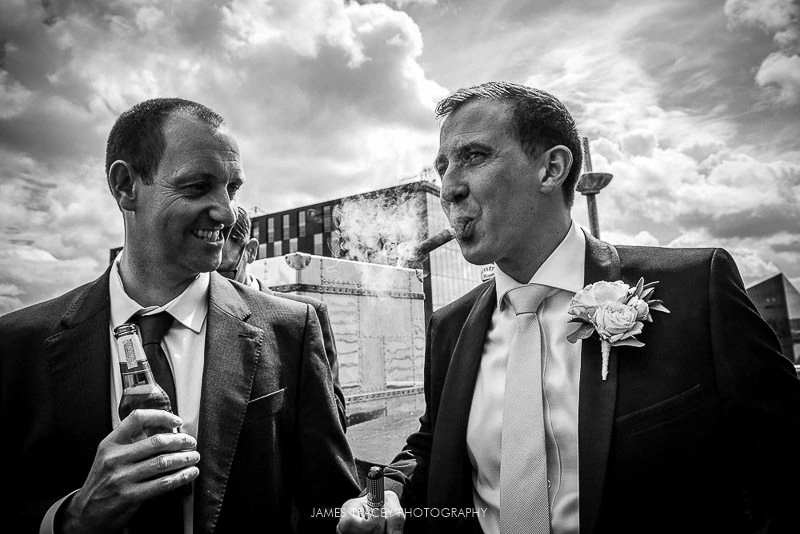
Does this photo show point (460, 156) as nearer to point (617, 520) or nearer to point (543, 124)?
point (543, 124)

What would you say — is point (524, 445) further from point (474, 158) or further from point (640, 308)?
point (474, 158)

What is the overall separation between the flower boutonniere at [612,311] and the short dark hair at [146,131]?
1.73 metres

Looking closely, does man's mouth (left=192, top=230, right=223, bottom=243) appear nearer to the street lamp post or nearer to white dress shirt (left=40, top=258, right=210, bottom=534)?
white dress shirt (left=40, top=258, right=210, bottom=534)

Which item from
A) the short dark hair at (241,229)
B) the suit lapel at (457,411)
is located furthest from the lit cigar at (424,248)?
the suit lapel at (457,411)

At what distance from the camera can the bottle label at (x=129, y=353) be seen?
1.45 m

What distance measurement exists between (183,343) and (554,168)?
1.87 meters

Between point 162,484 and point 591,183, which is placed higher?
point 591,183

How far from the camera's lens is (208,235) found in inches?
75.4

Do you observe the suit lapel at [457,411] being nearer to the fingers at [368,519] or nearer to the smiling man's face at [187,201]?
the fingers at [368,519]

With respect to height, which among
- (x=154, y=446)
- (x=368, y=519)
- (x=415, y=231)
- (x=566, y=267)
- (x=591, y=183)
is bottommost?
(x=368, y=519)

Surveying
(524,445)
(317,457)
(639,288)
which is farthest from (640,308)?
(317,457)

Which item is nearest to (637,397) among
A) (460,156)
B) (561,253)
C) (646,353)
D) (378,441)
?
(646,353)

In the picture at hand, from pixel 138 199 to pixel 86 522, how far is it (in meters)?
1.21

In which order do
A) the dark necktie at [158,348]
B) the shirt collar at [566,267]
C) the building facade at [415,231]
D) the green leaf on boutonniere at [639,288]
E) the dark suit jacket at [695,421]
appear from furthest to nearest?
the building facade at [415,231] → the shirt collar at [566,267] → the green leaf on boutonniere at [639,288] → the dark necktie at [158,348] → the dark suit jacket at [695,421]
